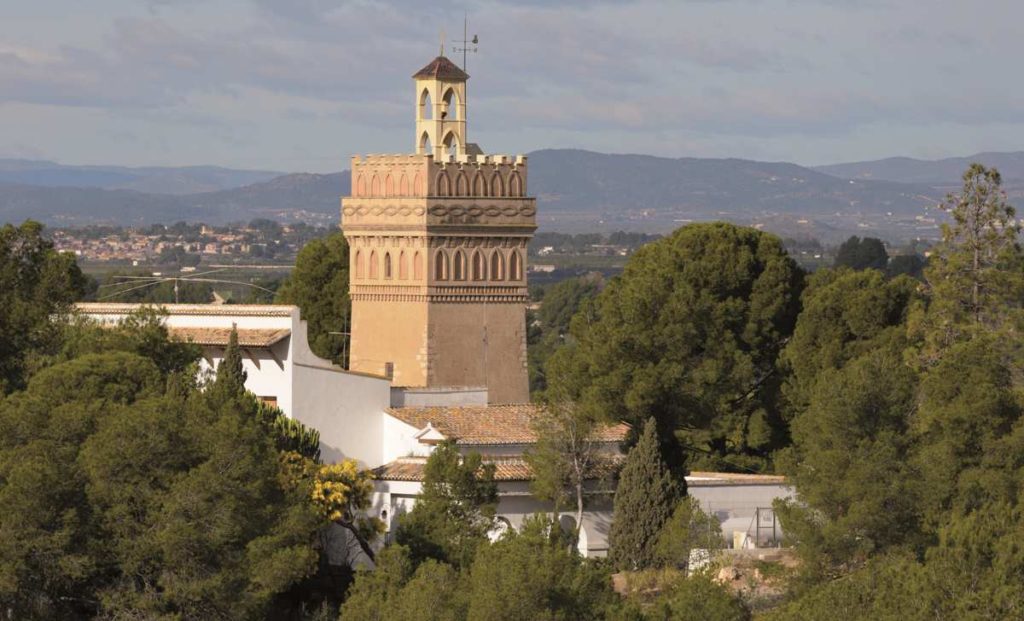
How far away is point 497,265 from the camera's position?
43219 millimetres

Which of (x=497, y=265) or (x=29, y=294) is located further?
(x=497, y=265)

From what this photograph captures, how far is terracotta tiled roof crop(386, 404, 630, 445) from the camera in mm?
36281

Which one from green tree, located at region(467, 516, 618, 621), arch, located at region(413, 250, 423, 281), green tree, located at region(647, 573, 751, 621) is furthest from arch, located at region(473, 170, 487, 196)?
green tree, located at region(647, 573, 751, 621)

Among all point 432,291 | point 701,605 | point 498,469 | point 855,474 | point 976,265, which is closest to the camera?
point 701,605

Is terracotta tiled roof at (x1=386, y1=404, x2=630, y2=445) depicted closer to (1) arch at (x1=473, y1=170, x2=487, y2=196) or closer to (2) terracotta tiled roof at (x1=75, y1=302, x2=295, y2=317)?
(2) terracotta tiled roof at (x1=75, y1=302, x2=295, y2=317)

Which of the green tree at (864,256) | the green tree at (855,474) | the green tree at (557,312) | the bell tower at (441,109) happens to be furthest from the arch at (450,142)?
the green tree at (864,256)

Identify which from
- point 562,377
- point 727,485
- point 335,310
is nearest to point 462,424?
point 562,377

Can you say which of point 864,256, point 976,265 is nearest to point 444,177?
point 976,265

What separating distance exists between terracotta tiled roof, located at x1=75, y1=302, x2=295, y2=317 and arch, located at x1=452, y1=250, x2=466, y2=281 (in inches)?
198

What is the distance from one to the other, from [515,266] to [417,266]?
1.75m

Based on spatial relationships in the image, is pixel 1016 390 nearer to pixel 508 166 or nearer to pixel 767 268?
pixel 767 268

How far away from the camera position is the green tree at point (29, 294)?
36.3 metres

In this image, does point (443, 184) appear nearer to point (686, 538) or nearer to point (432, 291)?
point (432, 291)

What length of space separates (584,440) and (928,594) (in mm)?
10381
